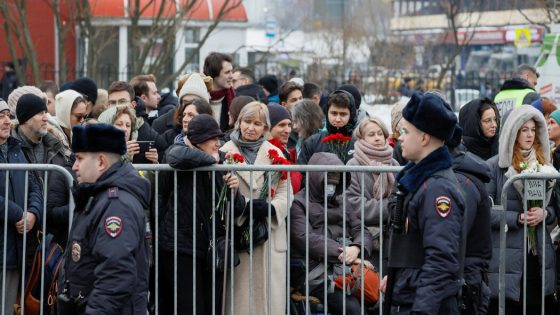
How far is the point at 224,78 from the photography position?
37.0 feet

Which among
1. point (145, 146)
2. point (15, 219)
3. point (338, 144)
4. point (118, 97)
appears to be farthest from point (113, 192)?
point (118, 97)

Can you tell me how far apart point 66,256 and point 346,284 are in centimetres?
238

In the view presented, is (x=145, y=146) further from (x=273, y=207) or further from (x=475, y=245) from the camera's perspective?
(x=475, y=245)

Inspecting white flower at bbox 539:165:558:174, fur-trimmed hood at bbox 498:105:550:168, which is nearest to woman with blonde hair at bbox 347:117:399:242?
fur-trimmed hood at bbox 498:105:550:168

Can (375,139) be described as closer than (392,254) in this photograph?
No

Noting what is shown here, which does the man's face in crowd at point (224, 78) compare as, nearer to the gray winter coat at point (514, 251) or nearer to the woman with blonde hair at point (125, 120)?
the woman with blonde hair at point (125, 120)

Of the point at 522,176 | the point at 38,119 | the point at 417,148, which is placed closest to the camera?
the point at 417,148

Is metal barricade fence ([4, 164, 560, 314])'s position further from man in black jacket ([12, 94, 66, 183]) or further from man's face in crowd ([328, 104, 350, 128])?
man's face in crowd ([328, 104, 350, 128])

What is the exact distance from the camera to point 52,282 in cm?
776

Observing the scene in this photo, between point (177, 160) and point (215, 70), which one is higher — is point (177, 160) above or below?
below

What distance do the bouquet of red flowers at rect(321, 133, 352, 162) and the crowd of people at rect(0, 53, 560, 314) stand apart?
2 cm

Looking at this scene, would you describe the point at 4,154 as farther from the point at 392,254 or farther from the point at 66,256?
the point at 392,254

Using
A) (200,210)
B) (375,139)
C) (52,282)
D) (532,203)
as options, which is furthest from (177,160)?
(532,203)

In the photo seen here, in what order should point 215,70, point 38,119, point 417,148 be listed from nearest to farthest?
point 417,148 → point 38,119 → point 215,70
